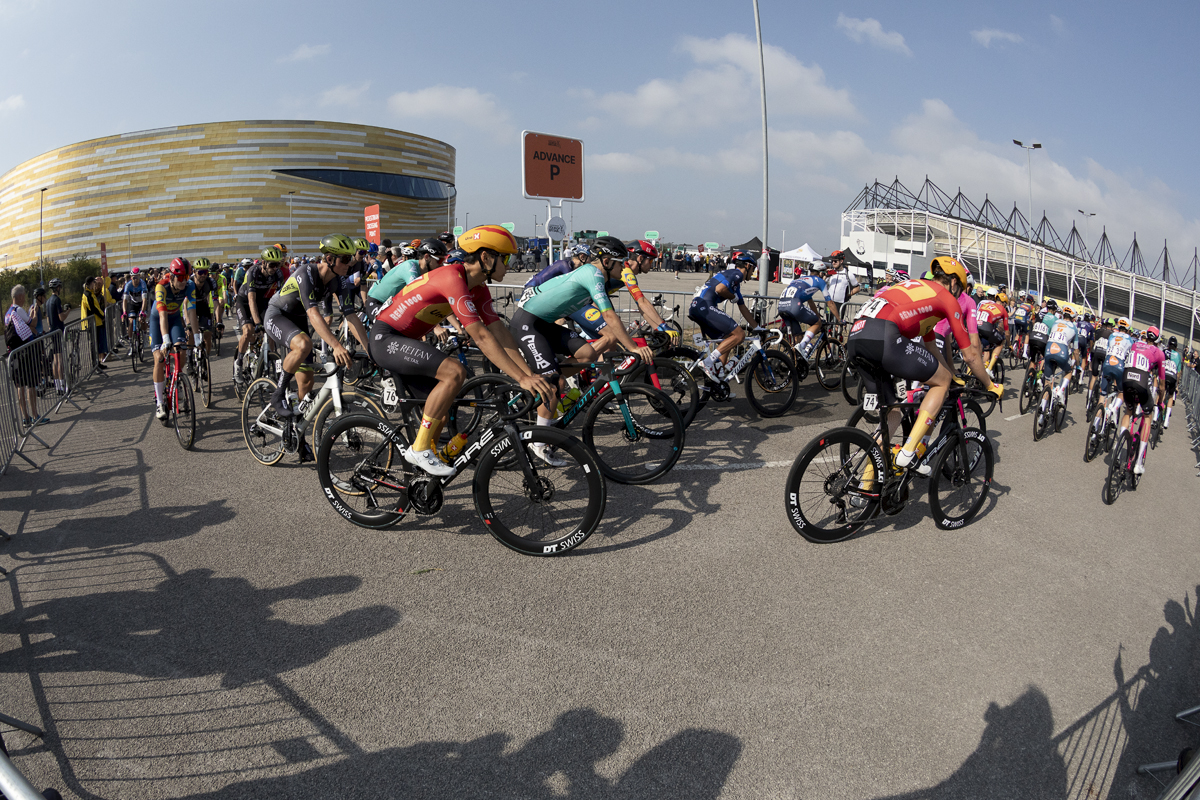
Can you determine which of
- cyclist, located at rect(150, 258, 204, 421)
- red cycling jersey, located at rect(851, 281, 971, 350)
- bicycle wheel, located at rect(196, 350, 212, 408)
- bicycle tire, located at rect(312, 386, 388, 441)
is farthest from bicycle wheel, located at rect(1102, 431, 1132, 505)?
bicycle wheel, located at rect(196, 350, 212, 408)

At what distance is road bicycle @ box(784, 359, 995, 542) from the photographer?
4859 millimetres

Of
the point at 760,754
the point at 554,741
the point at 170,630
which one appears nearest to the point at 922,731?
the point at 760,754

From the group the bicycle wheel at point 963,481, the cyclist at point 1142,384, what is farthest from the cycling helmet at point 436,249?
the cyclist at point 1142,384

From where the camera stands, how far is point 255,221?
65812 millimetres

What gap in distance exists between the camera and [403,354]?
4.79 metres

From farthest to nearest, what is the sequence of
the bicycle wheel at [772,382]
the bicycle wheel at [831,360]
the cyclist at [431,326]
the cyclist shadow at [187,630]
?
the bicycle wheel at [831,360] → the bicycle wheel at [772,382] → the cyclist at [431,326] → the cyclist shadow at [187,630]

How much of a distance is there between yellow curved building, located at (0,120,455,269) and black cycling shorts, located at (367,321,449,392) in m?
68.1

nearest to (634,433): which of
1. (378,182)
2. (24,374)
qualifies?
(24,374)

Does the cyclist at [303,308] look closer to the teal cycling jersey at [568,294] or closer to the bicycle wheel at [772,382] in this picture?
the teal cycling jersey at [568,294]

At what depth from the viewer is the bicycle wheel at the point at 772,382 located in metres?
8.73

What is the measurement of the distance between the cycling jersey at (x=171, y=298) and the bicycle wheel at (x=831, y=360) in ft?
29.1

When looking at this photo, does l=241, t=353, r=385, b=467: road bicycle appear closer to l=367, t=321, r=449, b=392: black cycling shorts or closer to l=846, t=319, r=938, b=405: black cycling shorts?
l=367, t=321, r=449, b=392: black cycling shorts

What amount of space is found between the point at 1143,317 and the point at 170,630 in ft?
251

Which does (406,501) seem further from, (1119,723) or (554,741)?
(1119,723)
